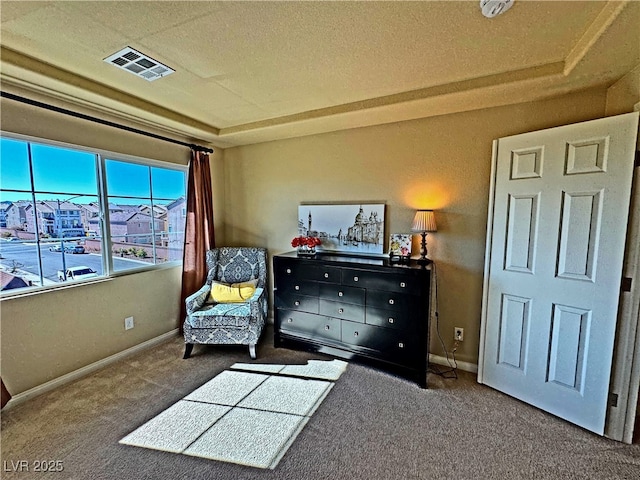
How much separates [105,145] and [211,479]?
280 cm

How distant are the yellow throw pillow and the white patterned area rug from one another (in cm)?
71

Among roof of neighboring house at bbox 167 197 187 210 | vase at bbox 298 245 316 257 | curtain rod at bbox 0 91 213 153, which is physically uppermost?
curtain rod at bbox 0 91 213 153

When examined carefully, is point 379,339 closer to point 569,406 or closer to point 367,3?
point 569,406

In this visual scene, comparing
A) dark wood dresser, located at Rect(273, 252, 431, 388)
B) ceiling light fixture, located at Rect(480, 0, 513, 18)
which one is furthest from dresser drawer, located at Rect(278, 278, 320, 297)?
ceiling light fixture, located at Rect(480, 0, 513, 18)

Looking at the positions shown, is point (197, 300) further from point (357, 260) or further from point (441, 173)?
point (441, 173)

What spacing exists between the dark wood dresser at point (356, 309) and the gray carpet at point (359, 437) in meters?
0.25

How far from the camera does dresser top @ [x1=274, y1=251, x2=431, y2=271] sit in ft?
8.02

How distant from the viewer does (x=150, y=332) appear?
310 cm

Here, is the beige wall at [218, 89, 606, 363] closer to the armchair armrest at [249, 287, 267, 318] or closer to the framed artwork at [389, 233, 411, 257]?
the framed artwork at [389, 233, 411, 257]

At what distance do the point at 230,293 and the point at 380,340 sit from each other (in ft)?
5.33

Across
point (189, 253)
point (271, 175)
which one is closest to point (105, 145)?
point (189, 253)

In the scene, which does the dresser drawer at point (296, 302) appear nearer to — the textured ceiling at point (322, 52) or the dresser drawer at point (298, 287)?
the dresser drawer at point (298, 287)

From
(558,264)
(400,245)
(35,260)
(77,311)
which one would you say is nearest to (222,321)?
(77,311)

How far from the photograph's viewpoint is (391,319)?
247 centimetres
